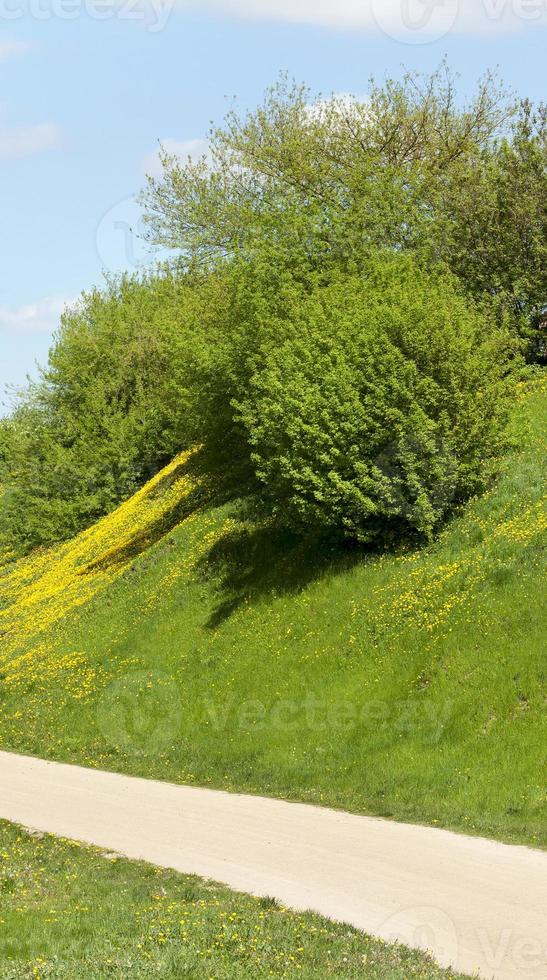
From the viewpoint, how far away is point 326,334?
3111cm

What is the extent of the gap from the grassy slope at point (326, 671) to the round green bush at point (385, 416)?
1136 mm

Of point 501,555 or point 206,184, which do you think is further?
point 206,184

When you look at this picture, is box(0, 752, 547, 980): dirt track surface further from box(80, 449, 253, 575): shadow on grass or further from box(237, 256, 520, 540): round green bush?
box(80, 449, 253, 575): shadow on grass

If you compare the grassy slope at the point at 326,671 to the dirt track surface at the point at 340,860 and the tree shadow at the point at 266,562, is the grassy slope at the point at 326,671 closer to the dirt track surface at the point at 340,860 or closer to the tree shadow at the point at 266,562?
the tree shadow at the point at 266,562

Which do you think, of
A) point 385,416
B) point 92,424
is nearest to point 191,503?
point 385,416

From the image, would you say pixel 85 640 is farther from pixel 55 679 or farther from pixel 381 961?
pixel 381 961

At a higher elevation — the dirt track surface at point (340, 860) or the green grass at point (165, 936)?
the green grass at point (165, 936)

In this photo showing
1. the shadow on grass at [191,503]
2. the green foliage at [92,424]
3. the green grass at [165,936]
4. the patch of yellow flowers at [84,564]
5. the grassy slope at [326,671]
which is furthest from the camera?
the green foliage at [92,424]

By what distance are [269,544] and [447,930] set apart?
72.0ft

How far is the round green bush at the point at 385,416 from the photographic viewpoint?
27.9m

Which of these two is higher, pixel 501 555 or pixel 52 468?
pixel 52 468

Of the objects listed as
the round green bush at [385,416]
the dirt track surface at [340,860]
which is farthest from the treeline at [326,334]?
the dirt track surface at [340,860]

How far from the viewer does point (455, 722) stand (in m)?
20.1

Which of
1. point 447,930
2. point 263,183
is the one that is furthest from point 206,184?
point 447,930
